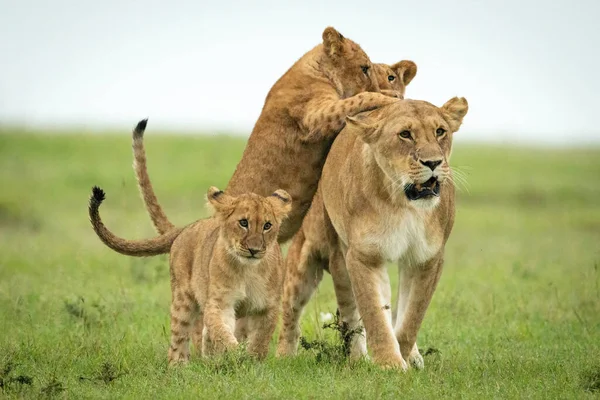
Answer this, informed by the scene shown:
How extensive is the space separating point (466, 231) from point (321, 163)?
9000 mm

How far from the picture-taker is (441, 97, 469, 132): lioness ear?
19.2 feet

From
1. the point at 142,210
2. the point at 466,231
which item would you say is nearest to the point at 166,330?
the point at 466,231

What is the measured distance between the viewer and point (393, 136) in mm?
5672

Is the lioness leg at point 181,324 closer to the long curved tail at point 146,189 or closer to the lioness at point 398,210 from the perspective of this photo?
the long curved tail at point 146,189

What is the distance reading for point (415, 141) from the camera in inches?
220

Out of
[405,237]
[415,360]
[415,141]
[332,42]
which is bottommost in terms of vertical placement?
[415,360]

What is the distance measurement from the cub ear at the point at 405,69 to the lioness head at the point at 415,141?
1443 mm

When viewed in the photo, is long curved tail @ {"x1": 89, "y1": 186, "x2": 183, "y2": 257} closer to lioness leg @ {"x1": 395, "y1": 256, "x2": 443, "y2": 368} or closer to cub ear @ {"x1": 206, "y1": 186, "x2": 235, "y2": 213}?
cub ear @ {"x1": 206, "y1": 186, "x2": 235, "y2": 213}

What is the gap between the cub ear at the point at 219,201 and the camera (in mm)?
6023

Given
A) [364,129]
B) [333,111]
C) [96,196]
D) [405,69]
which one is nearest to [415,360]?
[364,129]

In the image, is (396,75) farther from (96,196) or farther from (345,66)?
(96,196)

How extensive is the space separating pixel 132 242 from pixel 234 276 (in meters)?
1.03

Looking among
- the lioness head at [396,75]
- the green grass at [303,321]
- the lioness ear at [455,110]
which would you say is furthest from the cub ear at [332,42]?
the lioness ear at [455,110]

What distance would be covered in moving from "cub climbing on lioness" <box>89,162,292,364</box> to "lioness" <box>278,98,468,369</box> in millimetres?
433
